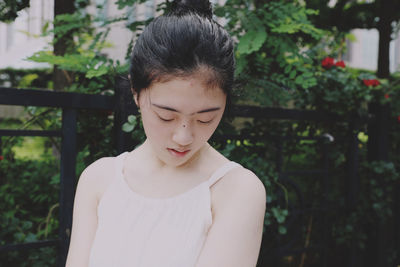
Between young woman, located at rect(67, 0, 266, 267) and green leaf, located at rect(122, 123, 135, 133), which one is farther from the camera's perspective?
green leaf, located at rect(122, 123, 135, 133)

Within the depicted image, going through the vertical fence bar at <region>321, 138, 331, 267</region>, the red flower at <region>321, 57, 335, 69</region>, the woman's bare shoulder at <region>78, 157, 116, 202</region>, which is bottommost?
the vertical fence bar at <region>321, 138, 331, 267</region>

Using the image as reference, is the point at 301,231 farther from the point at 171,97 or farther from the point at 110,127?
the point at 171,97

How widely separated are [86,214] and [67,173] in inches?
34.4

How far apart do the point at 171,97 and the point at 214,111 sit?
14 cm

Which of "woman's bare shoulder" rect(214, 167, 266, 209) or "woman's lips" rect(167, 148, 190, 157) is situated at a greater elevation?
"woman's lips" rect(167, 148, 190, 157)

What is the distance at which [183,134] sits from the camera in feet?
3.82

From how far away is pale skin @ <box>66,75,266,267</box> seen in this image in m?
1.13

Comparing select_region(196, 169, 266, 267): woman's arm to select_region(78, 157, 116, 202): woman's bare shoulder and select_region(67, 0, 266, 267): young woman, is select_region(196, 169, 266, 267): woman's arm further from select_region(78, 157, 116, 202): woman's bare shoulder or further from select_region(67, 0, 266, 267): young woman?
select_region(78, 157, 116, 202): woman's bare shoulder

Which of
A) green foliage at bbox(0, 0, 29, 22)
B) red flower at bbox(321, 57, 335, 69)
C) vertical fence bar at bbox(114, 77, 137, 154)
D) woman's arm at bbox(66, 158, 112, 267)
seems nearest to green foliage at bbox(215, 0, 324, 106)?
red flower at bbox(321, 57, 335, 69)

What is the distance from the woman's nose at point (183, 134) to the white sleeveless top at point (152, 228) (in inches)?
7.4

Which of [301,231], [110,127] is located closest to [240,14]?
[110,127]

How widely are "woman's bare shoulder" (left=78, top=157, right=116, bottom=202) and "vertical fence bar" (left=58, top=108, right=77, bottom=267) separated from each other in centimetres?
79

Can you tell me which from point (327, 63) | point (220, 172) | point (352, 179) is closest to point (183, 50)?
point (220, 172)

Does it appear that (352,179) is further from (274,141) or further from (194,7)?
(194,7)
